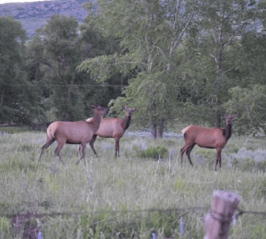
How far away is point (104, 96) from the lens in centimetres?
4409

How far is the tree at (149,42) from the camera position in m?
13.9

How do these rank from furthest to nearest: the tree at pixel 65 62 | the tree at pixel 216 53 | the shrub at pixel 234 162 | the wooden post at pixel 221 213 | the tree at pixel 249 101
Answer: the tree at pixel 65 62 < the tree at pixel 216 53 < the tree at pixel 249 101 < the shrub at pixel 234 162 < the wooden post at pixel 221 213

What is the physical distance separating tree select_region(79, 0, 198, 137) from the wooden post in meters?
11.5

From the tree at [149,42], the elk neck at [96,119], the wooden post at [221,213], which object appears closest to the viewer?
the wooden post at [221,213]

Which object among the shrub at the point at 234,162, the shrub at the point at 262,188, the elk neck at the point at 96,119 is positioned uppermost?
the elk neck at the point at 96,119

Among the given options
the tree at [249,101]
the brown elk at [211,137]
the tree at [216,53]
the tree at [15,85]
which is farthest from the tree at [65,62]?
the brown elk at [211,137]

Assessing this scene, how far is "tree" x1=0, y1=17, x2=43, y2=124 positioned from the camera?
29578 millimetres

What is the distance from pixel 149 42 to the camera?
15.1 m

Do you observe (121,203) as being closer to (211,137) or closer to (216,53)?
(211,137)

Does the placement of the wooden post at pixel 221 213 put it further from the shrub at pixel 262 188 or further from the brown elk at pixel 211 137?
the brown elk at pixel 211 137

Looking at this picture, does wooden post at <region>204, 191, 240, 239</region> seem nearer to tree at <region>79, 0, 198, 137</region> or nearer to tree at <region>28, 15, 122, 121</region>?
tree at <region>79, 0, 198, 137</region>

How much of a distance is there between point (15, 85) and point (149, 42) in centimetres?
2054

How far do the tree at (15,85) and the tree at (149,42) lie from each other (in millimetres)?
16872

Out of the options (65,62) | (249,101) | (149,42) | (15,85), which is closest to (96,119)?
(249,101)
